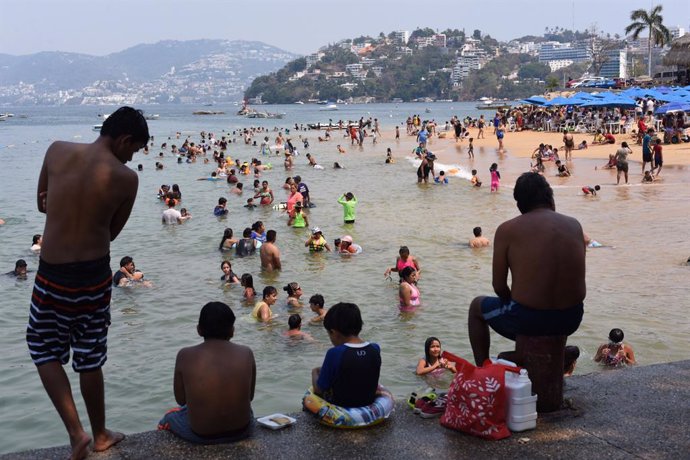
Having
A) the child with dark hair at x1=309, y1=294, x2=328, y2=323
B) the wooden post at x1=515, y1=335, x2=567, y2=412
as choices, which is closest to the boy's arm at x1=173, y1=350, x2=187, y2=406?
the wooden post at x1=515, y1=335, x2=567, y2=412

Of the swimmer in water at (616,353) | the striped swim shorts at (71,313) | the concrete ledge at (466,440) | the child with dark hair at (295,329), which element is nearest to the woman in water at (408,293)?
the child with dark hair at (295,329)

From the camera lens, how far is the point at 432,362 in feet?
26.9

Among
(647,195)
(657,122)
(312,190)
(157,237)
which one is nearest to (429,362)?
(157,237)

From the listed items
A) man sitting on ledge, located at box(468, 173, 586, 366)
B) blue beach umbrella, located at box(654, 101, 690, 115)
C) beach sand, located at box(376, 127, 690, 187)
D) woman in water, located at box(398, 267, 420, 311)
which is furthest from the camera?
blue beach umbrella, located at box(654, 101, 690, 115)

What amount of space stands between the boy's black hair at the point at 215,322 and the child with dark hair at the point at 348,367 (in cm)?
69

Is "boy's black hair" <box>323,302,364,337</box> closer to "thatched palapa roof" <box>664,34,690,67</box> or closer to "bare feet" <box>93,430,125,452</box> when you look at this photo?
"bare feet" <box>93,430,125,452</box>

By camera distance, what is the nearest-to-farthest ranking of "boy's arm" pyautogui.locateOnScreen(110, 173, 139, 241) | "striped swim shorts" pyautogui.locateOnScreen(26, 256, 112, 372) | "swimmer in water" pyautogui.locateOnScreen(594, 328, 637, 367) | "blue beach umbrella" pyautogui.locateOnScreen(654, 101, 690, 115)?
"striped swim shorts" pyautogui.locateOnScreen(26, 256, 112, 372) → "boy's arm" pyautogui.locateOnScreen(110, 173, 139, 241) → "swimmer in water" pyautogui.locateOnScreen(594, 328, 637, 367) → "blue beach umbrella" pyautogui.locateOnScreen(654, 101, 690, 115)

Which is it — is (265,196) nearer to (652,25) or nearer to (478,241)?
(478,241)

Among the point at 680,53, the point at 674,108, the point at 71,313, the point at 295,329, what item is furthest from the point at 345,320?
the point at 680,53

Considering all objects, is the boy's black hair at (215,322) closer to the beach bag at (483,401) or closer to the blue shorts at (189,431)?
the blue shorts at (189,431)

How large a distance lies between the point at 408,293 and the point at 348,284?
6.54 ft

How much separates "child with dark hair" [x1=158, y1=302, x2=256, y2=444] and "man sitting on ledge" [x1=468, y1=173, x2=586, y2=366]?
1.66 m

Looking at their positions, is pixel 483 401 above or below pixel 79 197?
below

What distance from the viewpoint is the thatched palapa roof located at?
55.7m
